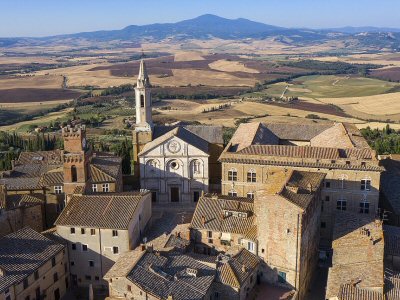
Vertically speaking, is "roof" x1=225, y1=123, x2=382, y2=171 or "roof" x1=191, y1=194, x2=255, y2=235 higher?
"roof" x1=225, y1=123, x2=382, y2=171

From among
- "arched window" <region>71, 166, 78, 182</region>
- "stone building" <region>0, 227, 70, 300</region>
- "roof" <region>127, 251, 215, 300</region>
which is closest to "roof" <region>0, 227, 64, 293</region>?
"stone building" <region>0, 227, 70, 300</region>

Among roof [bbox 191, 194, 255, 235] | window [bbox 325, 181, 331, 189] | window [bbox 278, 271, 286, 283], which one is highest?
window [bbox 325, 181, 331, 189]

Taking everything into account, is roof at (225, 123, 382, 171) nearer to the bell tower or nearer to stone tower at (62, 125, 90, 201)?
the bell tower

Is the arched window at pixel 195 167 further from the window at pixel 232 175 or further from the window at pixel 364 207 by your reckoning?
the window at pixel 364 207

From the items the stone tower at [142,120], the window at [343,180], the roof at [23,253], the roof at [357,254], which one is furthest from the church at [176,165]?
the roof at [23,253]

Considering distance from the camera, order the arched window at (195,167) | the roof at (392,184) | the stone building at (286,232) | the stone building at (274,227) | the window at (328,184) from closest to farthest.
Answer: the stone building at (286,232), the stone building at (274,227), the window at (328,184), the roof at (392,184), the arched window at (195,167)

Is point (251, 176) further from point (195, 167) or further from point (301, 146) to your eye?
point (195, 167)
